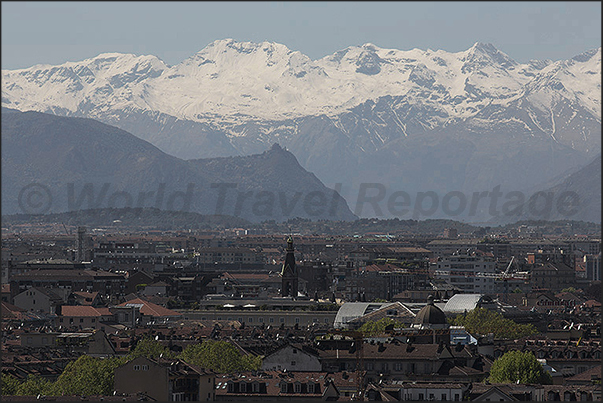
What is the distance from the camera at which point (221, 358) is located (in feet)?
237

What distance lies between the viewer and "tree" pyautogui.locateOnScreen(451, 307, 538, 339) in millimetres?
109688

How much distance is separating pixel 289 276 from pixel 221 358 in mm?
78417

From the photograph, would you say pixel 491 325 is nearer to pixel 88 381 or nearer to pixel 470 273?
pixel 88 381

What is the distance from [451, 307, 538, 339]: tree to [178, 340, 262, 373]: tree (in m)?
34.6

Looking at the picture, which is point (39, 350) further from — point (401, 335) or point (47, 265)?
point (47, 265)

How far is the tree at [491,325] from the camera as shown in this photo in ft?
360

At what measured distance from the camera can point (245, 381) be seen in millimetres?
60031

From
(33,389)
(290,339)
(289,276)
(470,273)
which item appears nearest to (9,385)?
(33,389)

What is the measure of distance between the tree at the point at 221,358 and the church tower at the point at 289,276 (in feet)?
232

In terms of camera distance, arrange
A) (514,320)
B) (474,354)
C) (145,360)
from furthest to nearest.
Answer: (514,320), (474,354), (145,360)

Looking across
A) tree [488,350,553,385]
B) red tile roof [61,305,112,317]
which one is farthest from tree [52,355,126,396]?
red tile roof [61,305,112,317]

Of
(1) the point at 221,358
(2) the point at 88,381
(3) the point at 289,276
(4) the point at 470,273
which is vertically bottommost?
(2) the point at 88,381

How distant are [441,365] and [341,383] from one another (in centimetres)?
1155

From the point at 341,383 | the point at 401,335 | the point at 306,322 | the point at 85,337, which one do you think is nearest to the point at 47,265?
the point at 306,322
